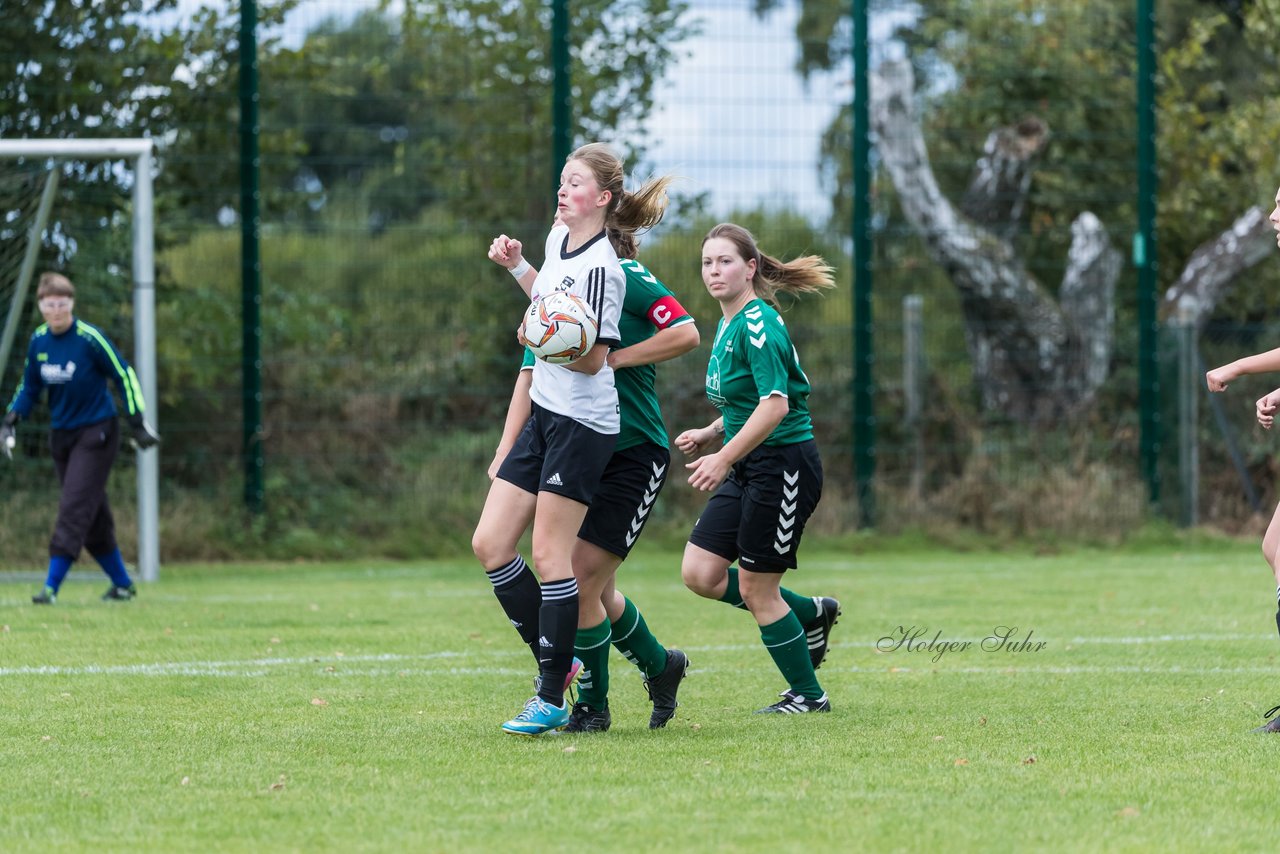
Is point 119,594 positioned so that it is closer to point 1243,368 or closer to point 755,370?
point 755,370

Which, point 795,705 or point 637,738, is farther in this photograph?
point 795,705

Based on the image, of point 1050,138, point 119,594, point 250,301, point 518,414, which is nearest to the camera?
point 518,414

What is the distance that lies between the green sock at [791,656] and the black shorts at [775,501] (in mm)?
226

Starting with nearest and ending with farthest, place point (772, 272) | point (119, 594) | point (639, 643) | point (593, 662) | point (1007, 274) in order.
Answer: point (593, 662) → point (639, 643) → point (772, 272) → point (119, 594) → point (1007, 274)

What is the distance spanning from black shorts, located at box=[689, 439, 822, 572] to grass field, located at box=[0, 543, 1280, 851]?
0.58 m

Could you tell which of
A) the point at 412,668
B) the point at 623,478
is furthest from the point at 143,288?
the point at 623,478

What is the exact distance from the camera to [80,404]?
10.0 metres

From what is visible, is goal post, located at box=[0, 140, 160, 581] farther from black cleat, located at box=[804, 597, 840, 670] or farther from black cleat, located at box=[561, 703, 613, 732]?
black cleat, located at box=[561, 703, 613, 732]

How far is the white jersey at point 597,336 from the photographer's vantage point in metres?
5.38

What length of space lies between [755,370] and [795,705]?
49.0 inches

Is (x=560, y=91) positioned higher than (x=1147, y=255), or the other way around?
(x=560, y=91)

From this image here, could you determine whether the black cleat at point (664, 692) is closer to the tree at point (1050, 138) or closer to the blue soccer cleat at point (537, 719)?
the blue soccer cleat at point (537, 719)

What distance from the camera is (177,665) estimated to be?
713cm

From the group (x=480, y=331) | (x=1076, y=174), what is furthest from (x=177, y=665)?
(x=1076, y=174)
